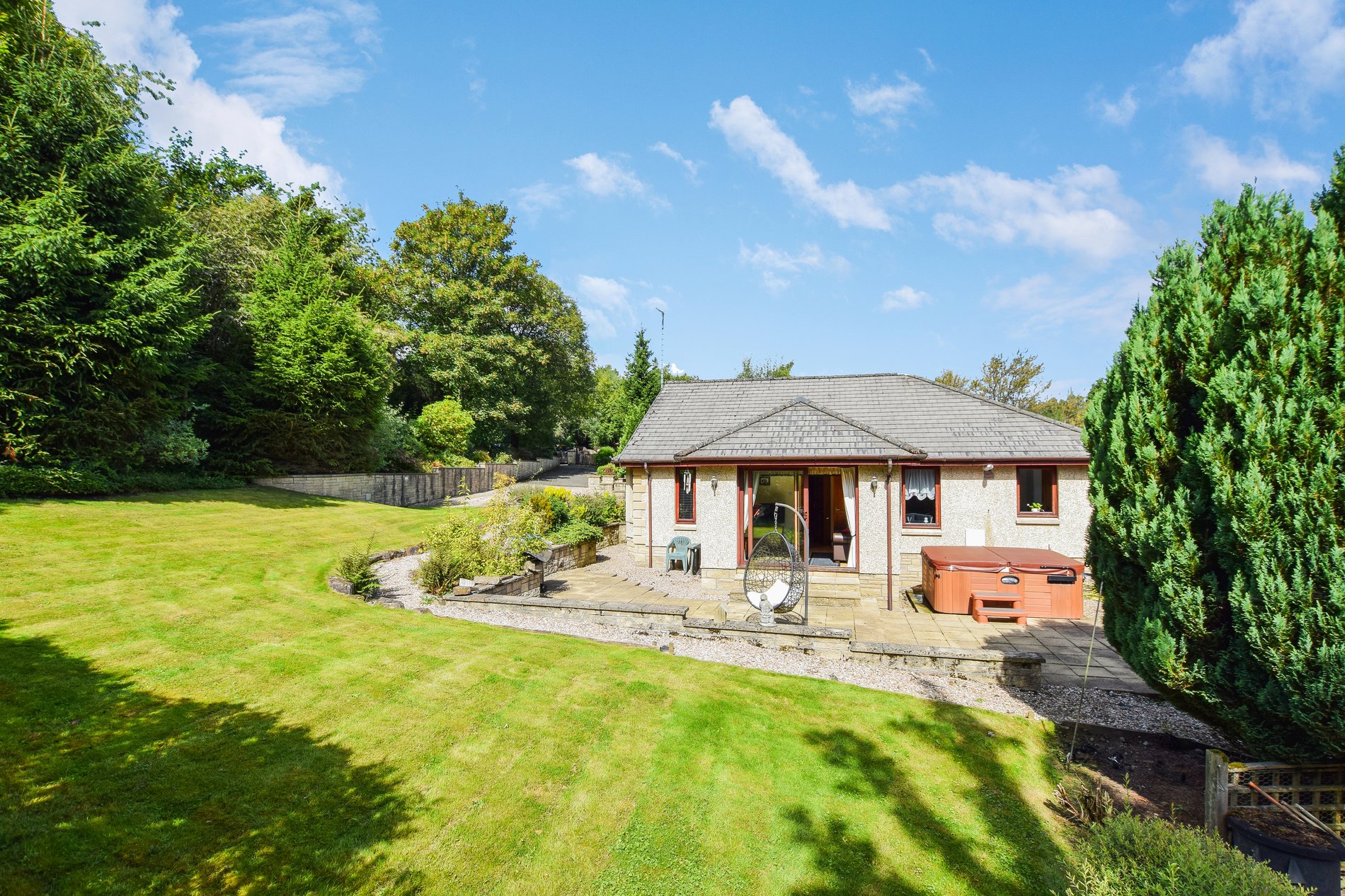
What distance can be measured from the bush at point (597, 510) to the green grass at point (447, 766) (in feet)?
30.9

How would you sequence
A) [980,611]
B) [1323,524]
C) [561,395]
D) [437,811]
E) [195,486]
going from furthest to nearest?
[561,395]
[195,486]
[980,611]
[437,811]
[1323,524]

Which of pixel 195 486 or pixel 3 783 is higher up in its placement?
pixel 195 486

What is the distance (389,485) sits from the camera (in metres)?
23.6

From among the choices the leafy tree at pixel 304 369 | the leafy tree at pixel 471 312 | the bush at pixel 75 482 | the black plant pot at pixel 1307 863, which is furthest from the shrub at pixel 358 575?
the leafy tree at pixel 471 312

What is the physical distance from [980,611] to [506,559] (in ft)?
32.4

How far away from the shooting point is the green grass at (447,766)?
358 cm

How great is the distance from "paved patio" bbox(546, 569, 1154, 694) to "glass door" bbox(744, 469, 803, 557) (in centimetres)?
197

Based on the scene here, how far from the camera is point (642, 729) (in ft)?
18.9

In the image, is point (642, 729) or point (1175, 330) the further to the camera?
point (642, 729)

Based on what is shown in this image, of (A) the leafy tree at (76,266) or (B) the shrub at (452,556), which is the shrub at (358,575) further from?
(A) the leafy tree at (76,266)

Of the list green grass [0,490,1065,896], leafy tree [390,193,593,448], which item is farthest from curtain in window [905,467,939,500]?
leafy tree [390,193,593,448]

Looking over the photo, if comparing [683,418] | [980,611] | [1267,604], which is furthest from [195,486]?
[1267,604]

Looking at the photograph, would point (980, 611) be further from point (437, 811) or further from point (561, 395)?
point (561, 395)

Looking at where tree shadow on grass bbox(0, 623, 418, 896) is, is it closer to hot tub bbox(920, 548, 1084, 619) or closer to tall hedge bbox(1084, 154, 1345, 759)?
tall hedge bbox(1084, 154, 1345, 759)
